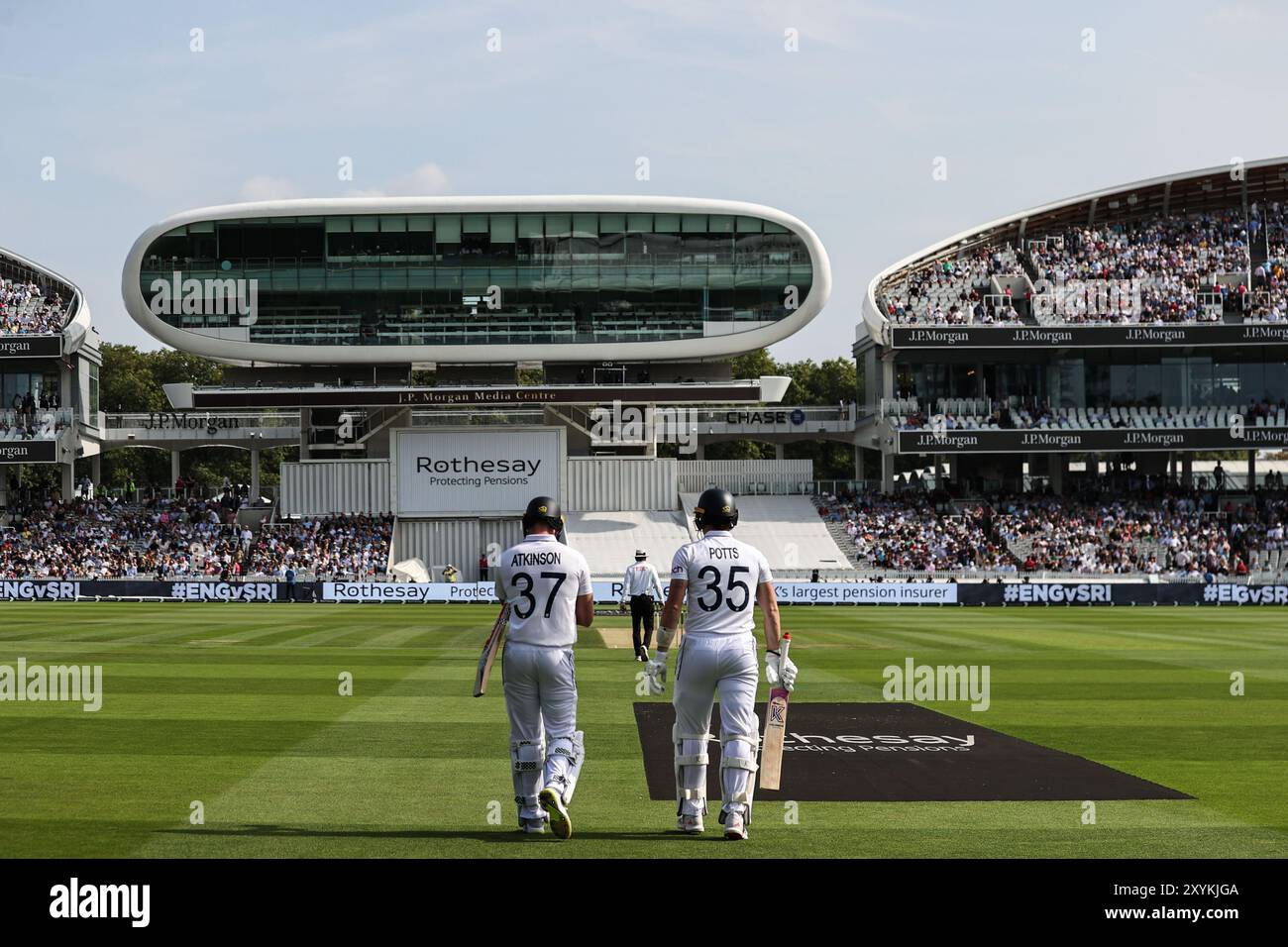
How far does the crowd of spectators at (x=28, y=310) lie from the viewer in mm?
69125

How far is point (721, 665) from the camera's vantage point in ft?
32.2

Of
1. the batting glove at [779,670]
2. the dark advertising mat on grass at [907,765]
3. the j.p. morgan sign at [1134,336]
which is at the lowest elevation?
the dark advertising mat on grass at [907,765]

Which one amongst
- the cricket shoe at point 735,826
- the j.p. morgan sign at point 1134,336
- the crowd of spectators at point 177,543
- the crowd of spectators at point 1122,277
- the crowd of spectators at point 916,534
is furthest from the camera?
the crowd of spectators at point 1122,277

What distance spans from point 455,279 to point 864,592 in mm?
25847

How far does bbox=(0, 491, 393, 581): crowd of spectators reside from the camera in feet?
184

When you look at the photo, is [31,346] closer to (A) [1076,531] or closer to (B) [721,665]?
(A) [1076,531]

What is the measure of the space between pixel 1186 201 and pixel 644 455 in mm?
31924

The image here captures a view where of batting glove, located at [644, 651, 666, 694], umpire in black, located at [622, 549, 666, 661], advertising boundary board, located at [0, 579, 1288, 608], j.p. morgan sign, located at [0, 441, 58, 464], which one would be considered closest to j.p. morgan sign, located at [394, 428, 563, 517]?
advertising boundary board, located at [0, 579, 1288, 608]

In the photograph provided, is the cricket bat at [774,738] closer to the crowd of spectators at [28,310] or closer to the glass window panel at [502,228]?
the glass window panel at [502,228]

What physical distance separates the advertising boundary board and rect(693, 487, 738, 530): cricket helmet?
38.2 meters

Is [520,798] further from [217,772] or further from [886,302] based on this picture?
[886,302]

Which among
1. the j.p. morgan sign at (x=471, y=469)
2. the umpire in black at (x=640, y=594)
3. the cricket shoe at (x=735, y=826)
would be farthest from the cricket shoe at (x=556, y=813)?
the j.p. morgan sign at (x=471, y=469)

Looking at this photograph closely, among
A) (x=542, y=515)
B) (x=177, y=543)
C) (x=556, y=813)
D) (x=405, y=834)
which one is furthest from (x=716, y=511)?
(x=177, y=543)

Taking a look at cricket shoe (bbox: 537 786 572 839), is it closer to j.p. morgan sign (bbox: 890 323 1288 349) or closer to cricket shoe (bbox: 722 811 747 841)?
cricket shoe (bbox: 722 811 747 841)
